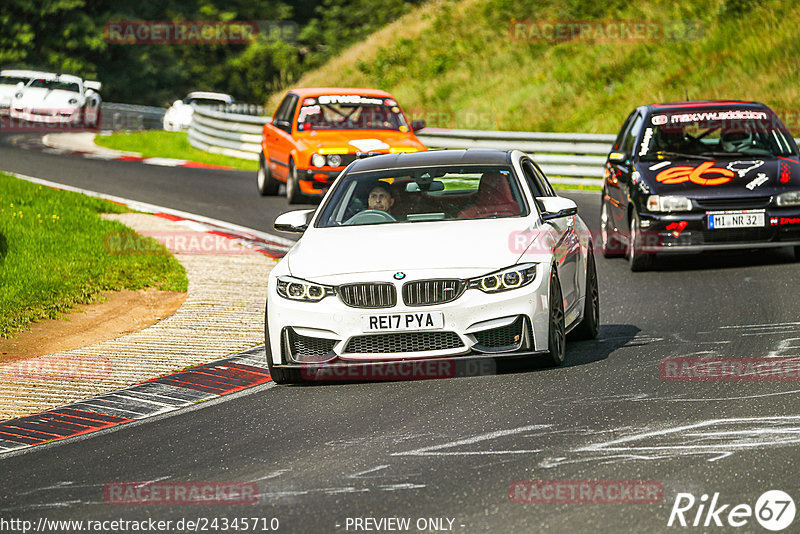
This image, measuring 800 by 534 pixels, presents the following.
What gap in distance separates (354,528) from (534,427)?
1.92m

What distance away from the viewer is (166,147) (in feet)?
109

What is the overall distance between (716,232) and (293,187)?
7838mm

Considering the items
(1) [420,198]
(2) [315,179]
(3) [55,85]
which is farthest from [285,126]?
(3) [55,85]

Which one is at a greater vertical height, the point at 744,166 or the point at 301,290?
the point at 301,290

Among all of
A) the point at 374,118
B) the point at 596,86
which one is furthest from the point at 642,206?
the point at 596,86

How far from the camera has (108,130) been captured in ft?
139

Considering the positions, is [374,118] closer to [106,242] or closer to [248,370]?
[106,242]

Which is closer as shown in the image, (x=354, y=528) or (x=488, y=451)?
(x=354, y=528)

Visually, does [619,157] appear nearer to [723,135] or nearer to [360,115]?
[723,135]

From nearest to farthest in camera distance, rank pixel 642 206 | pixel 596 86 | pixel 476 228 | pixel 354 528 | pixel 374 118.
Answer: pixel 354 528, pixel 476 228, pixel 642 206, pixel 374 118, pixel 596 86

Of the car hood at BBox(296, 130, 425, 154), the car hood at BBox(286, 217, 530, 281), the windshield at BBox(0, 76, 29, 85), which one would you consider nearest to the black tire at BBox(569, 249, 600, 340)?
the car hood at BBox(286, 217, 530, 281)

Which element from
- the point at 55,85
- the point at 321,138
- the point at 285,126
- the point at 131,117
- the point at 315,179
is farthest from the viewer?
the point at 131,117

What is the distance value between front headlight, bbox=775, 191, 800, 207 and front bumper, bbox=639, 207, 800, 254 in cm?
5

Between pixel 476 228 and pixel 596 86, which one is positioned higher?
pixel 476 228
